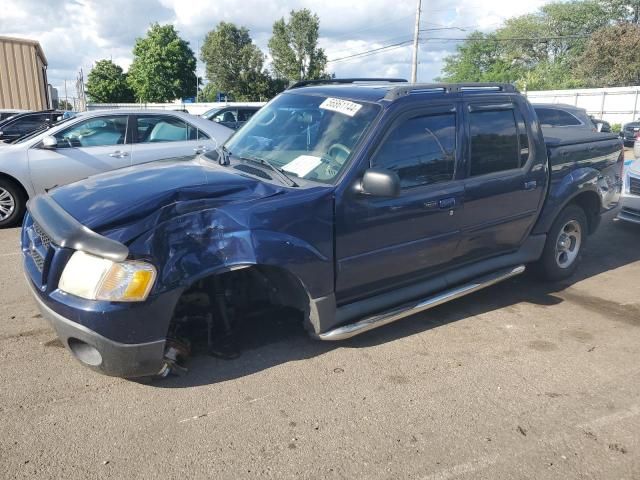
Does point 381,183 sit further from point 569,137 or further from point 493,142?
point 569,137

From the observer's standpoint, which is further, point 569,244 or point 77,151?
point 77,151

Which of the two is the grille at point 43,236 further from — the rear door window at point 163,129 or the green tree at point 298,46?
the green tree at point 298,46

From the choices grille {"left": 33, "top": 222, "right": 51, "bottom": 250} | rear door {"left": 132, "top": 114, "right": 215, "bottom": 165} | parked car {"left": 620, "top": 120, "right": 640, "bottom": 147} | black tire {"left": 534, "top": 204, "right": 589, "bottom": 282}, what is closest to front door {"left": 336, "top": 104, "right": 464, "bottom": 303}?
black tire {"left": 534, "top": 204, "right": 589, "bottom": 282}

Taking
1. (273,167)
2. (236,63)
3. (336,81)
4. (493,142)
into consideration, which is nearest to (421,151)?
(493,142)

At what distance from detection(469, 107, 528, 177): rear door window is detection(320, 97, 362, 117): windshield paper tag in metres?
1.03

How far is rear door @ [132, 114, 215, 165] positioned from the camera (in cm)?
780

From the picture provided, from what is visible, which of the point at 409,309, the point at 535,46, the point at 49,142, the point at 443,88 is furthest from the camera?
the point at 535,46

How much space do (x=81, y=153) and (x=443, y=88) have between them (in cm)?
558

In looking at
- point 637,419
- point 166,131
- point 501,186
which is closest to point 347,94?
point 501,186

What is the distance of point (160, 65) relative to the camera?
54.2 m

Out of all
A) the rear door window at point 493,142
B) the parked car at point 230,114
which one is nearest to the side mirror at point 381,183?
the rear door window at point 493,142

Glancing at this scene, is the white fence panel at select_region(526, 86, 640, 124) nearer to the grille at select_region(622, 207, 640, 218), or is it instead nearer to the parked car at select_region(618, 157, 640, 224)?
the parked car at select_region(618, 157, 640, 224)

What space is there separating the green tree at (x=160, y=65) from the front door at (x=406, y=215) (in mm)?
55600

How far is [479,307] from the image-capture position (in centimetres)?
470
